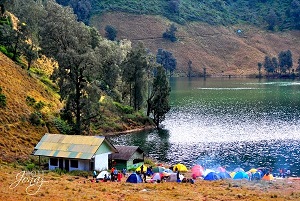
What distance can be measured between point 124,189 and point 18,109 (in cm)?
3119

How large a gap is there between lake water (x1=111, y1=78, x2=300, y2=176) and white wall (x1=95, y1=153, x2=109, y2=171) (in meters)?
14.8

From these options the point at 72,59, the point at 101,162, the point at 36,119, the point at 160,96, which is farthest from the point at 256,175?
the point at 160,96

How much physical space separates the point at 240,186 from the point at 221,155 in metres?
23.3

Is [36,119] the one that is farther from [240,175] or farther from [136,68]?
[136,68]

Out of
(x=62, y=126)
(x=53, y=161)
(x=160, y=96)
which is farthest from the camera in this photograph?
(x=160, y=96)

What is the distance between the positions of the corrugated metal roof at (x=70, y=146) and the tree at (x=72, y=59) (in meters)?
17.5

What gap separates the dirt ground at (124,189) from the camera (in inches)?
1781

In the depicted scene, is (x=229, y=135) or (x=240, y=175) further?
(x=229, y=135)

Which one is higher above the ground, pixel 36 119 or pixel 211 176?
pixel 36 119

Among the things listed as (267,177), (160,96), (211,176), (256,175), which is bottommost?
(267,177)

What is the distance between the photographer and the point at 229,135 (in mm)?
95188

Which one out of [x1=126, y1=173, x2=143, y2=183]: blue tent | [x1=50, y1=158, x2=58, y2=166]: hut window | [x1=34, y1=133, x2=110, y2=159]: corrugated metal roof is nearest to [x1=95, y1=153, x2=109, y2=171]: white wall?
[x1=34, y1=133, x2=110, y2=159]: corrugated metal roof

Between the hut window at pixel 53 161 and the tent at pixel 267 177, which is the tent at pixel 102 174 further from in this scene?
the tent at pixel 267 177

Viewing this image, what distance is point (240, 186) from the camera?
55.5 meters
